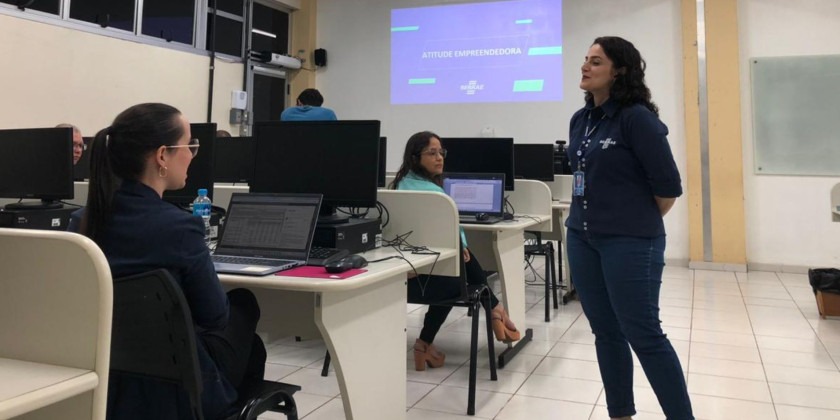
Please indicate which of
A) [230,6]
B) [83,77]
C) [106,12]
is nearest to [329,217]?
[83,77]

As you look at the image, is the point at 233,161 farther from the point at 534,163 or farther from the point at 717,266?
the point at 717,266

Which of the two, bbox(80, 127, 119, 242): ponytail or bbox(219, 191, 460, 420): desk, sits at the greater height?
bbox(80, 127, 119, 242): ponytail

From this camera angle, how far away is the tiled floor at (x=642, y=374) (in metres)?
2.39

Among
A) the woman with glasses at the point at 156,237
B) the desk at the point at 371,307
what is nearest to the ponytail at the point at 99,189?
the woman with glasses at the point at 156,237

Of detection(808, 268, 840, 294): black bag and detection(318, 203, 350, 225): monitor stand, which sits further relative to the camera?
detection(808, 268, 840, 294): black bag

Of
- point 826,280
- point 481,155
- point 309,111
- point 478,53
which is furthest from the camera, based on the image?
point 478,53

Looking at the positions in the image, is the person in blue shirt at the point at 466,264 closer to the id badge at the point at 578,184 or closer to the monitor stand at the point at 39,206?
the id badge at the point at 578,184

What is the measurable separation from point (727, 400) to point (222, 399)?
216 cm

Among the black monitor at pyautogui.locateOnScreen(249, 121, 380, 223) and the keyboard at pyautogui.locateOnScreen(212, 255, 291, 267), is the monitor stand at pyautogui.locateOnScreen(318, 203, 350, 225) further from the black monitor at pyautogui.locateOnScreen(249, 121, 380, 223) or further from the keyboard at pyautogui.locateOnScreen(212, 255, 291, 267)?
the keyboard at pyautogui.locateOnScreen(212, 255, 291, 267)

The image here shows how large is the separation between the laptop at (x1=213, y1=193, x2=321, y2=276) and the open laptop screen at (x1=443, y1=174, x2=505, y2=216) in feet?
4.89

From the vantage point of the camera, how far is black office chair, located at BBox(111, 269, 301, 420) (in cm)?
113

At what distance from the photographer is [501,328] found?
2889mm

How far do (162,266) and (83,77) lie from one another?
4640 millimetres

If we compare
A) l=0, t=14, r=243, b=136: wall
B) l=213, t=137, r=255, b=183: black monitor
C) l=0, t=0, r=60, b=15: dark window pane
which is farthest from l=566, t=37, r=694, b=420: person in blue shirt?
l=0, t=0, r=60, b=15: dark window pane
